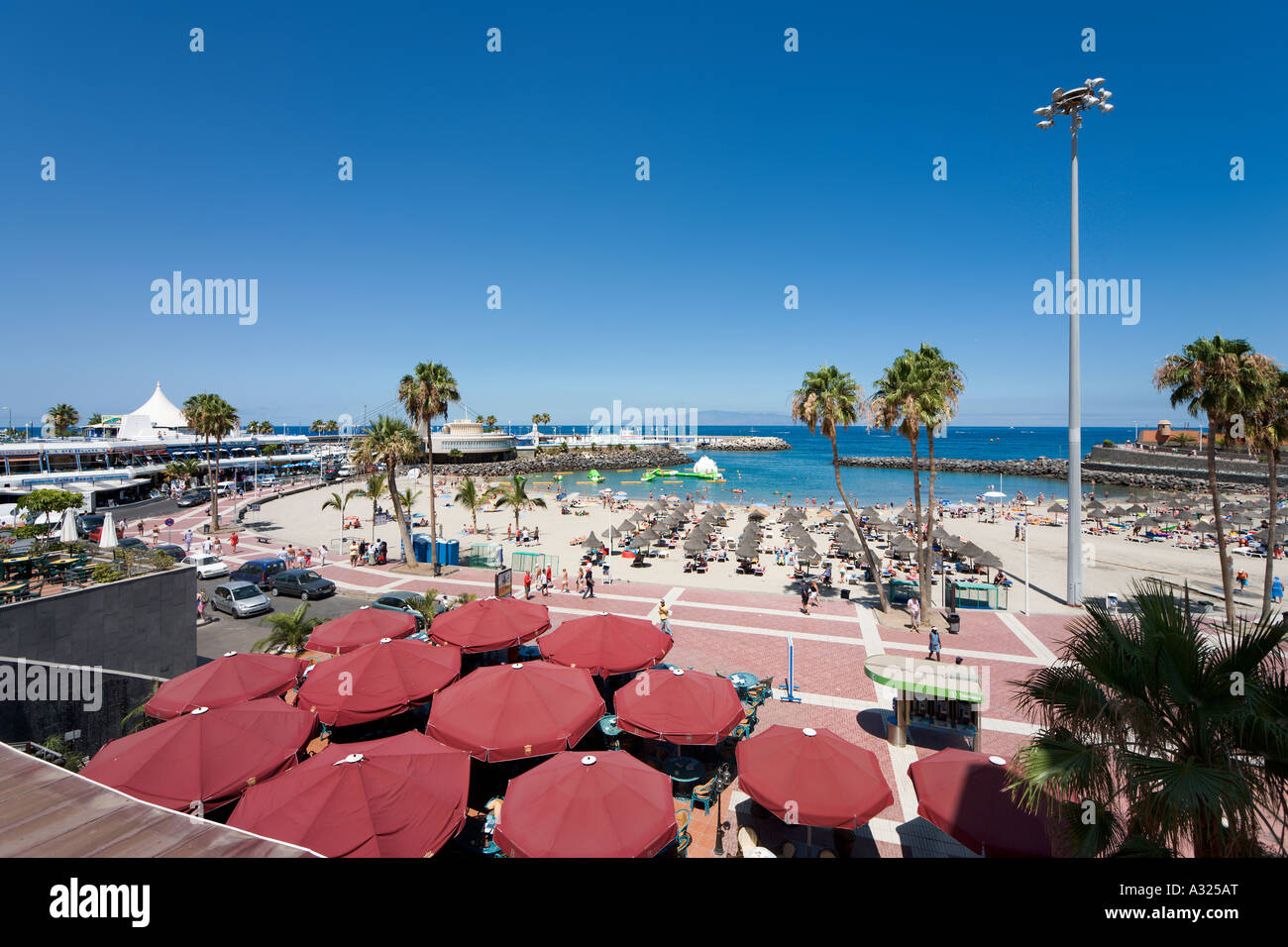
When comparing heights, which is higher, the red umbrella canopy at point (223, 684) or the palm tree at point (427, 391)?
the palm tree at point (427, 391)

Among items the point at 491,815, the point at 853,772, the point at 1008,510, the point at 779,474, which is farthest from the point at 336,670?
the point at 779,474

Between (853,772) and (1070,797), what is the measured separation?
11.4 ft

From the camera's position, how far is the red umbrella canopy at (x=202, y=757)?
750 cm

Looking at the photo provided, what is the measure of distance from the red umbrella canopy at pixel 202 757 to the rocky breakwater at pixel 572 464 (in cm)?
7994

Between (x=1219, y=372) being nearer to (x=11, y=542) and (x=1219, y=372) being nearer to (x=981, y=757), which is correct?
(x=981, y=757)

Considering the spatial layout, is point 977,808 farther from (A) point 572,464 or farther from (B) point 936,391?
(A) point 572,464

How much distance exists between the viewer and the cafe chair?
9.39 meters

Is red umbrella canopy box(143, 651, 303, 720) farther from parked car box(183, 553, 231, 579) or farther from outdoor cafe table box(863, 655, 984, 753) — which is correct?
parked car box(183, 553, 231, 579)

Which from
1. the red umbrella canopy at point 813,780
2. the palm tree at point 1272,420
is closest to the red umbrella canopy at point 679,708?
the red umbrella canopy at point 813,780

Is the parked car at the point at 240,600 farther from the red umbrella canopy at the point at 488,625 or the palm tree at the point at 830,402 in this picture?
the palm tree at the point at 830,402

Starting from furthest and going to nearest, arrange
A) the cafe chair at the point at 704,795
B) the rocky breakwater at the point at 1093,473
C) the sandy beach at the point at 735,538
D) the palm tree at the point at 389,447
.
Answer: the rocky breakwater at the point at 1093,473 → the palm tree at the point at 389,447 → the sandy beach at the point at 735,538 → the cafe chair at the point at 704,795

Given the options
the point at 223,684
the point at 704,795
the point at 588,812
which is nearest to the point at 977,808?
the point at 704,795

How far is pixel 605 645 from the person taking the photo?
1263 centimetres

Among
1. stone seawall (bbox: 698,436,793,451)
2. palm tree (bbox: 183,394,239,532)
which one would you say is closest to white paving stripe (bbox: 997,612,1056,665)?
palm tree (bbox: 183,394,239,532)
